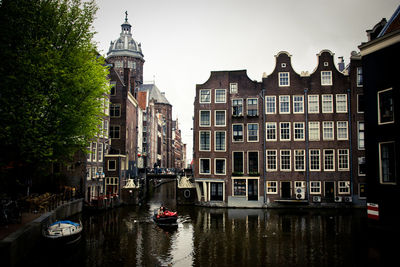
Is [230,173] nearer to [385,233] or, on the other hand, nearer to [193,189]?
[193,189]

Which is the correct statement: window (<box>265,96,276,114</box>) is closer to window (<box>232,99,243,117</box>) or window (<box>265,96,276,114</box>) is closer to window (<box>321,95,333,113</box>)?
window (<box>232,99,243,117</box>)

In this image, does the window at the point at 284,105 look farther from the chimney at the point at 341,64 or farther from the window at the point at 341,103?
the chimney at the point at 341,64

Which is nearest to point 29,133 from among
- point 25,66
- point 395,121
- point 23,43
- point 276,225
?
point 25,66

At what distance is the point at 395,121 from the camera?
68.5 feet

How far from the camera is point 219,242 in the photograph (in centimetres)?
2214

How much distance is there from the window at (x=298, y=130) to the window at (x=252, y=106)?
533 centimetres

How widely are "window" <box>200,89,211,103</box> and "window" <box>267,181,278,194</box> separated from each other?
542 inches

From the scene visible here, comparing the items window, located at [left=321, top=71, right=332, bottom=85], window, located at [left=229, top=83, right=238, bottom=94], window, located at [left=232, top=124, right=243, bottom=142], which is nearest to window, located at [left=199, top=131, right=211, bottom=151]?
window, located at [left=232, top=124, right=243, bottom=142]

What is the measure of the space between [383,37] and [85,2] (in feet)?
69.5

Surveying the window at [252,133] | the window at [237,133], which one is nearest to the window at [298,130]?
the window at [252,133]

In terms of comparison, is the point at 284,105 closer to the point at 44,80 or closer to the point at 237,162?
the point at 237,162

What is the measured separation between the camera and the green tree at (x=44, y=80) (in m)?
18.6

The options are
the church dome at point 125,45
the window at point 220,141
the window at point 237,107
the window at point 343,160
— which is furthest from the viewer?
the church dome at point 125,45

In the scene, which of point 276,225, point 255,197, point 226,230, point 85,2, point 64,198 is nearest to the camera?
point 85,2
